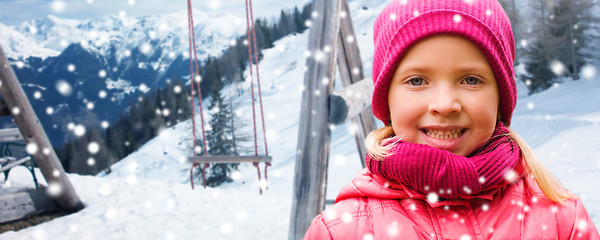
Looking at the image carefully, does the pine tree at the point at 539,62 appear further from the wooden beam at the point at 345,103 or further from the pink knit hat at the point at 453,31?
the pink knit hat at the point at 453,31

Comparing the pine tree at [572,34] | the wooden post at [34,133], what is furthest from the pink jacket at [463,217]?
the pine tree at [572,34]

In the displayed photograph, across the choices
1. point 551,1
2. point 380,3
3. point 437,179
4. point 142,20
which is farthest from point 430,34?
point 142,20

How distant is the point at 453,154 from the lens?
1.08 meters

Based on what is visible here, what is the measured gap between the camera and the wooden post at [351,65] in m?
3.30

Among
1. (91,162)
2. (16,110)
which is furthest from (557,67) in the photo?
(91,162)

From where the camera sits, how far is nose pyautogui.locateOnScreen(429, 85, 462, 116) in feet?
3.47

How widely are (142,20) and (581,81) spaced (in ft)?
528

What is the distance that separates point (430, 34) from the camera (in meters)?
1.13

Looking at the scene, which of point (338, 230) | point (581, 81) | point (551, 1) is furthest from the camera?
point (551, 1)

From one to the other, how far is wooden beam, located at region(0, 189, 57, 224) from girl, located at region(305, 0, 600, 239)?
4.93 m

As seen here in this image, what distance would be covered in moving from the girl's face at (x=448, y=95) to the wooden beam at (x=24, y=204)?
5195 millimetres

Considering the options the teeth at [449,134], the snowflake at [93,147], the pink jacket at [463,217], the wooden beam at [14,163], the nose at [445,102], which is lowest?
the snowflake at [93,147]

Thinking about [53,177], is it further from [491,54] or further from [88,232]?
[491,54]

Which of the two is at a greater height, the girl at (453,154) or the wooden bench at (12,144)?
the girl at (453,154)
